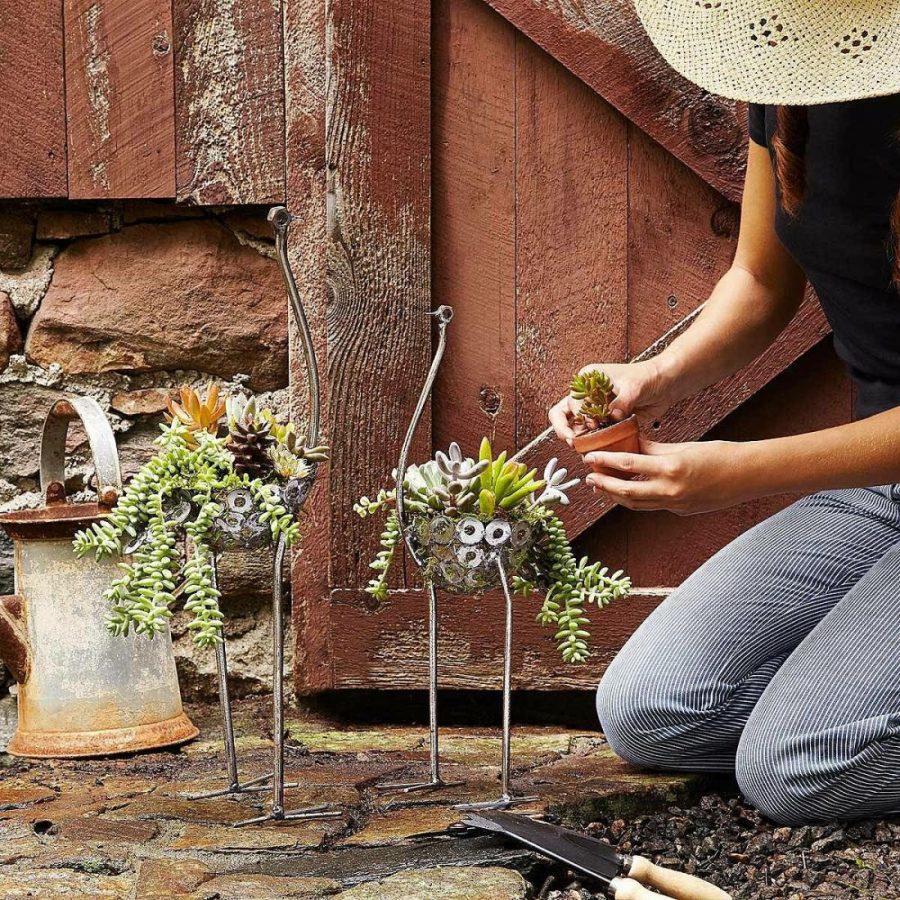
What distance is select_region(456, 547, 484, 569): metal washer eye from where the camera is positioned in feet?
5.76

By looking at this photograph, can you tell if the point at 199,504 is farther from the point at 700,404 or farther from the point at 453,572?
the point at 700,404

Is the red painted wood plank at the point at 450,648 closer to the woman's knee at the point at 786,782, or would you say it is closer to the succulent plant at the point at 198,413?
the woman's knee at the point at 786,782

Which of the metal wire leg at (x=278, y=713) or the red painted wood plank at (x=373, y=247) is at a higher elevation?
the red painted wood plank at (x=373, y=247)

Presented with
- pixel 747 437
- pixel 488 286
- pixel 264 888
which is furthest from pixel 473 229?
pixel 264 888

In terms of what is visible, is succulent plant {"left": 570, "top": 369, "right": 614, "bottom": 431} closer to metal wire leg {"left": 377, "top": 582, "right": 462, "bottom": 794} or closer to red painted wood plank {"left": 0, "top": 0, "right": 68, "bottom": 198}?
metal wire leg {"left": 377, "top": 582, "right": 462, "bottom": 794}

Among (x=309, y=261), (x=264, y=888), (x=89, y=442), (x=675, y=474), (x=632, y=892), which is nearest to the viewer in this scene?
(x=632, y=892)

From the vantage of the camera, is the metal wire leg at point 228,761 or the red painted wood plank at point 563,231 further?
the red painted wood plank at point 563,231

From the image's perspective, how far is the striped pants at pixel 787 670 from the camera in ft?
6.12

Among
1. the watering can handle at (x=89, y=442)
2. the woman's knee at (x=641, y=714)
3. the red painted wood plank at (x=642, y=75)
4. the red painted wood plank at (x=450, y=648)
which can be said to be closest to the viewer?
the woman's knee at (x=641, y=714)

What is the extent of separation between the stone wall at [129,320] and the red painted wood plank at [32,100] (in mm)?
70

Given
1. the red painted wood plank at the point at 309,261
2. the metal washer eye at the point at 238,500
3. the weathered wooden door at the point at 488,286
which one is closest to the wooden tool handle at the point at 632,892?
the metal washer eye at the point at 238,500

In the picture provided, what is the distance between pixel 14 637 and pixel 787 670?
1.26 m

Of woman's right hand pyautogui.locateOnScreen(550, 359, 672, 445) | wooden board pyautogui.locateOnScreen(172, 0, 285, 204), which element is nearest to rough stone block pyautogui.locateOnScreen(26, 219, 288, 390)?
wooden board pyautogui.locateOnScreen(172, 0, 285, 204)

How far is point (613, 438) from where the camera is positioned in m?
1.71
